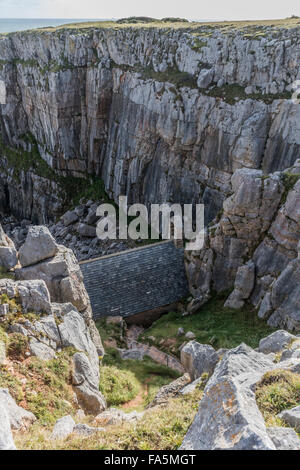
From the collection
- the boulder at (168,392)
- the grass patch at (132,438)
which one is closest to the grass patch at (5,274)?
the boulder at (168,392)

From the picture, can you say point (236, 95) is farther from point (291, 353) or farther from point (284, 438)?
point (284, 438)

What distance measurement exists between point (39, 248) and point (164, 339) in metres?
9.24

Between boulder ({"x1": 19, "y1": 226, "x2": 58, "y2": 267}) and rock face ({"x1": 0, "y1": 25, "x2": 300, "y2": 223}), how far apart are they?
1650 centimetres

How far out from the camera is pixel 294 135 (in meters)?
25.8

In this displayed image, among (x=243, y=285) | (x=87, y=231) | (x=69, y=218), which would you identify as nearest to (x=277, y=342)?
(x=243, y=285)

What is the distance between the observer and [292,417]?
8.19m

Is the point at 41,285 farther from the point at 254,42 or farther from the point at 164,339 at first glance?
the point at 254,42

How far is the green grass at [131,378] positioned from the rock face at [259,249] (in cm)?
633

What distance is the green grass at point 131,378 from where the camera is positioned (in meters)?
16.0

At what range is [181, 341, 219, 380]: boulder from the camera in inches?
590

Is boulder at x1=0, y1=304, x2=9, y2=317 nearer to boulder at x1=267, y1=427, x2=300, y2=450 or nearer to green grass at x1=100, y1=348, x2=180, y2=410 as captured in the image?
green grass at x1=100, y1=348, x2=180, y2=410

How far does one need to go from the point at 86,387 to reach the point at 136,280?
12.7 meters

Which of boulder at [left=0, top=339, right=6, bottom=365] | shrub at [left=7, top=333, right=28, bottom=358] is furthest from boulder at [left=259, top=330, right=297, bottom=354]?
boulder at [left=0, top=339, right=6, bottom=365]
